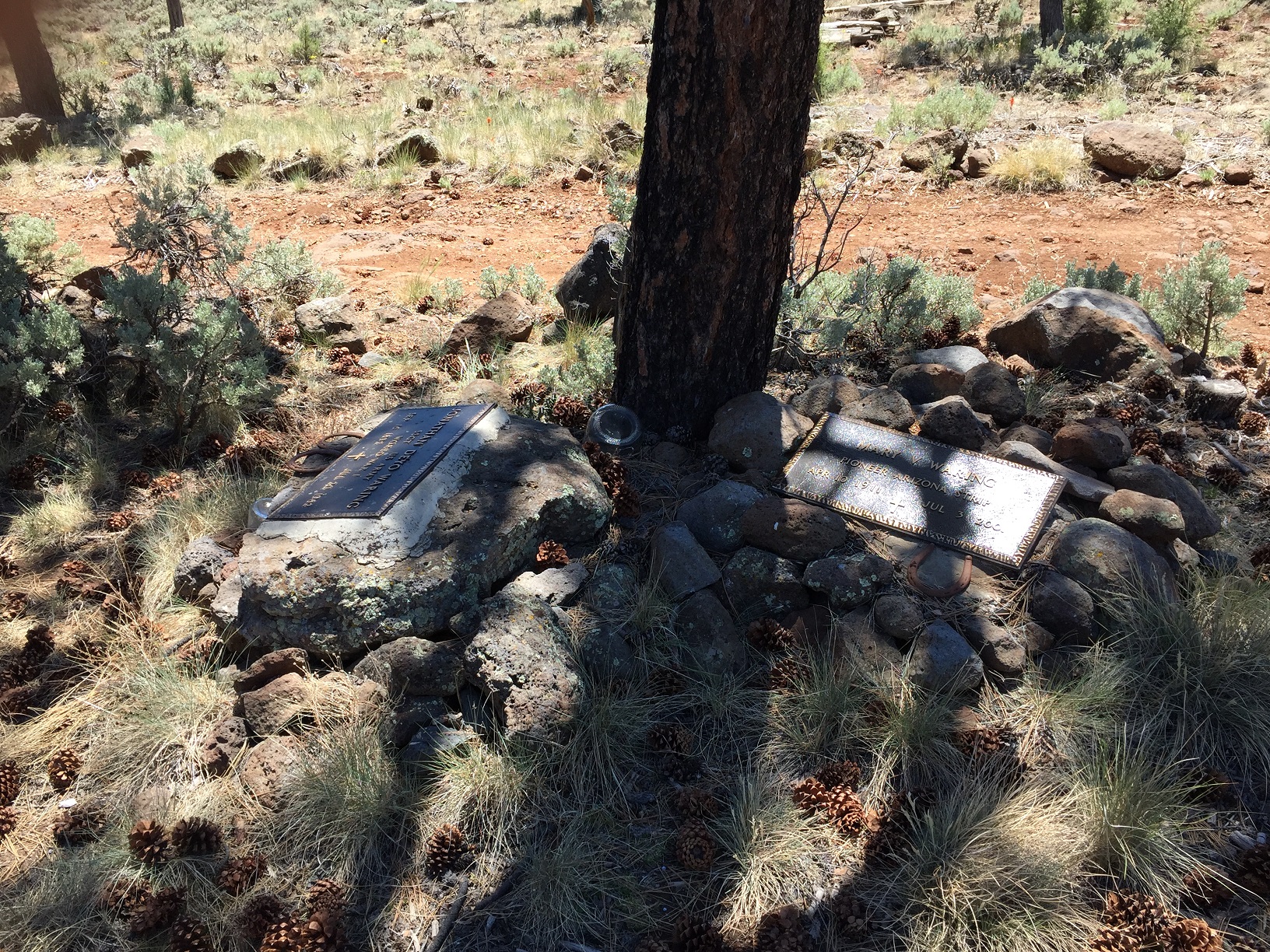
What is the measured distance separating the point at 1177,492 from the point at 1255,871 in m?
1.64

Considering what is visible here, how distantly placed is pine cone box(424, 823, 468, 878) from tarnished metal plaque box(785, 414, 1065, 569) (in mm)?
1941

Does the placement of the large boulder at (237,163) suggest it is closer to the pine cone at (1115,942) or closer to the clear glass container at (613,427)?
the clear glass container at (613,427)

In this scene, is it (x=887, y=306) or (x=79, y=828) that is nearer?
(x=79, y=828)

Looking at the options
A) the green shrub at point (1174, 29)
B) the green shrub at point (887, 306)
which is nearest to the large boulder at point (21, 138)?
the green shrub at point (887, 306)

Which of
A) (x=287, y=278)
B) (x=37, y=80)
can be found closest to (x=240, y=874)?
(x=287, y=278)

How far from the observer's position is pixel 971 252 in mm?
7219

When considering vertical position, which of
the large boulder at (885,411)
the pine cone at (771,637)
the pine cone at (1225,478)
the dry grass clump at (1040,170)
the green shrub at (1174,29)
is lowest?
the pine cone at (771,637)

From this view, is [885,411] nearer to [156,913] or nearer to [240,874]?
[240,874]

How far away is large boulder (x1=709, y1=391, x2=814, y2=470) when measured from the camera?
3.96 m

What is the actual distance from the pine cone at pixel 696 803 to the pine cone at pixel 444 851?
68cm

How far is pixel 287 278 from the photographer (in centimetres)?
640

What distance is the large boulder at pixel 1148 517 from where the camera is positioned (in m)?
3.47

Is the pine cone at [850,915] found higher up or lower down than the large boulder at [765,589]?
lower down

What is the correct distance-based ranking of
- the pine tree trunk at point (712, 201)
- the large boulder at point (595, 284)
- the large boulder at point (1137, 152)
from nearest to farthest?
the pine tree trunk at point (712, 201) < the large boulder at point (595, 284) < the large boulder at point (1137, 152)
